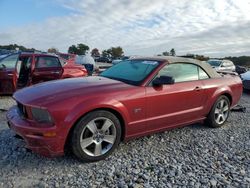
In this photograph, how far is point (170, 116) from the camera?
467 cm

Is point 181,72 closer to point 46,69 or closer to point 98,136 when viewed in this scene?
point 98,136

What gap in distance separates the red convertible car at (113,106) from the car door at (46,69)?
12.7 feet

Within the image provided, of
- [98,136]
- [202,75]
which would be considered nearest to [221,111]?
[202,75]

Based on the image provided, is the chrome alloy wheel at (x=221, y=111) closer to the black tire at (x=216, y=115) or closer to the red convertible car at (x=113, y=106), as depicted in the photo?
the black tire at (x=216, y=115)

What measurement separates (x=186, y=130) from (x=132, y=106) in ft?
5.85

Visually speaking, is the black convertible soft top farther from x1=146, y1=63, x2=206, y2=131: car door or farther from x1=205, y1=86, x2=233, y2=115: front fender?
x1=205, y1=86, x2=233, y2=115: front fender

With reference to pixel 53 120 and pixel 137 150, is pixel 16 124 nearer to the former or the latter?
pixel 53 120

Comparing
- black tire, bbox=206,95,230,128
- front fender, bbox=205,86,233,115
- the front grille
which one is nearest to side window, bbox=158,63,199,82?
front fender, bbox=205,86,233,115

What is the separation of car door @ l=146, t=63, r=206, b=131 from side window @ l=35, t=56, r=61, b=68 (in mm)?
5036

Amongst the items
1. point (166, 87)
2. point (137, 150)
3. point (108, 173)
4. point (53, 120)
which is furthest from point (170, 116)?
point (53, 120)

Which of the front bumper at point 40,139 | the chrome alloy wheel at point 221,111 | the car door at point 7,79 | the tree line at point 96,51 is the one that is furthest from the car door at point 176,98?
the tree line at point 96,51

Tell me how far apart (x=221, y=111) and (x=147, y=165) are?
2.66 meters

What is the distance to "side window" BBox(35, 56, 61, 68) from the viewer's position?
856 cm

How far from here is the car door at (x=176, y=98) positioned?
442 cm
